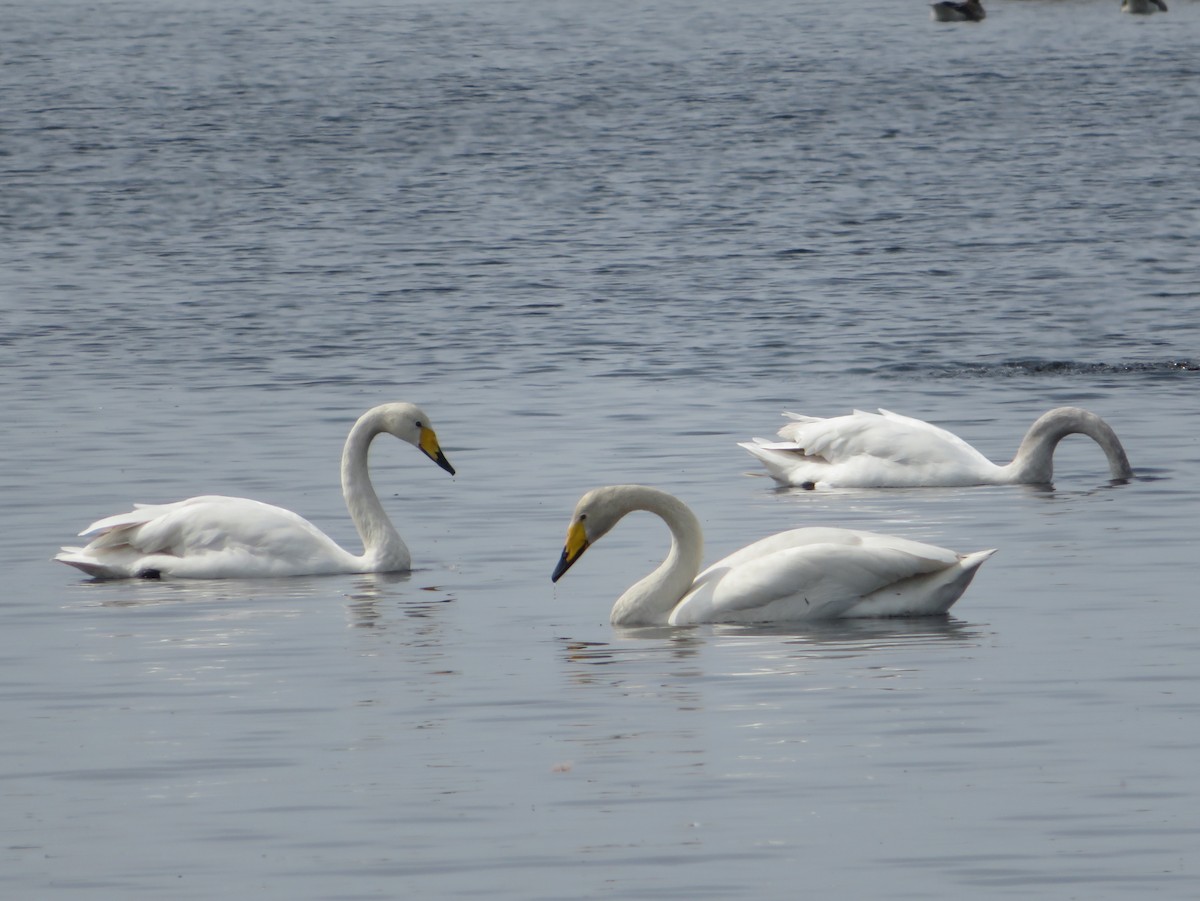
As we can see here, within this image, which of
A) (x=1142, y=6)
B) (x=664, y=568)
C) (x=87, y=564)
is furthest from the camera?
(x=1142, y=6)

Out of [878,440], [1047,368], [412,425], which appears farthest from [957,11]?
[412,425]

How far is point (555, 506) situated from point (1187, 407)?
668 cm

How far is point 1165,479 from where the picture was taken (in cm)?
1631

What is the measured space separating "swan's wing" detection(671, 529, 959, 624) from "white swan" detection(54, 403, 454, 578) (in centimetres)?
237

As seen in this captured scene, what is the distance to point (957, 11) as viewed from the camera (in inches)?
3450

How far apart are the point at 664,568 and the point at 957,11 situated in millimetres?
78020

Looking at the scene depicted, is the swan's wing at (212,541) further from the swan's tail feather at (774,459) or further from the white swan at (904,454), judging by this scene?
the white swan at (904,454)

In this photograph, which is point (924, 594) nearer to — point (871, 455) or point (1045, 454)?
point (871, 455)

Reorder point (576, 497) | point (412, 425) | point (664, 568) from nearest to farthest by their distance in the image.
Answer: point (664, 568) < point (412, 425) < point (576, 497)

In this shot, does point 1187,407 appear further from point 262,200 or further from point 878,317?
point 262,200

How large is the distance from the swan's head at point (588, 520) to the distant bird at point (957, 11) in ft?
250

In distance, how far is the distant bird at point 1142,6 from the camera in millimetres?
87250

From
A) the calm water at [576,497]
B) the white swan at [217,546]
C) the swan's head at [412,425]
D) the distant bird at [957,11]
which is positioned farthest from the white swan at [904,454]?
the distant bird at [957,11]

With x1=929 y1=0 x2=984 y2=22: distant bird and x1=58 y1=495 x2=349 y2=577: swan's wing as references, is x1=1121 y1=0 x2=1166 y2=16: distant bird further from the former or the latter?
x1=58 y1=495 x2=349 y2=577: swan's wing
